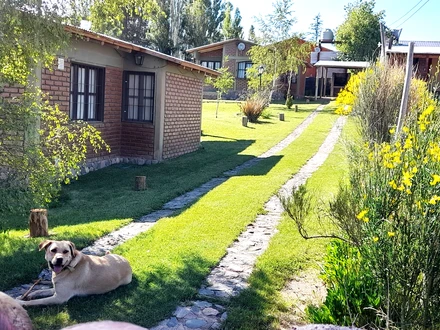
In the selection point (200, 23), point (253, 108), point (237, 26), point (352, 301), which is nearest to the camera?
point (352, 301)

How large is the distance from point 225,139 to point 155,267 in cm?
1455

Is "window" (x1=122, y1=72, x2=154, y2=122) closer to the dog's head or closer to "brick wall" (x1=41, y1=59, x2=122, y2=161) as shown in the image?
"brick wall" (x1=41, y1=59, x2=122, y2=161)

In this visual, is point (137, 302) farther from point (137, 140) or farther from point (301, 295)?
point (137, 140)

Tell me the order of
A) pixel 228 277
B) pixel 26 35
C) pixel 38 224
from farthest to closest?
pixel 38 224
pixel 228 277
pixel 26 35

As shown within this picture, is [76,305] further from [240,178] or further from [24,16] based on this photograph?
[240,178]

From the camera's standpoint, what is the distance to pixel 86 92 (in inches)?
464

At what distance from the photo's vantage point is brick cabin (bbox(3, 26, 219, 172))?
11.3m

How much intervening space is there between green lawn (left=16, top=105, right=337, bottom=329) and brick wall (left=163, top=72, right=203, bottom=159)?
1771mm

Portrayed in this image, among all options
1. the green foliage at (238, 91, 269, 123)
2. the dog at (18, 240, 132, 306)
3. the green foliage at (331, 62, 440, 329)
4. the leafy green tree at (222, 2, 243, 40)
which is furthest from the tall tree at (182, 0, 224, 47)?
the green foliage at (331, 62, 440, 329)

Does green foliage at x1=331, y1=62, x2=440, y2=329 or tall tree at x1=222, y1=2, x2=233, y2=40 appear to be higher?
tall tree at x1=222, y1=2, x2=233, y2=40

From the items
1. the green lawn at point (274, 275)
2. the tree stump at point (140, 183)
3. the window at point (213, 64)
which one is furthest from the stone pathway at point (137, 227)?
the window at point (213, 64)

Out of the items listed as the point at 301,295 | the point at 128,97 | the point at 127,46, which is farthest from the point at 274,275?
the point at 128,97

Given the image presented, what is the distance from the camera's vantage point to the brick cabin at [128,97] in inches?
446

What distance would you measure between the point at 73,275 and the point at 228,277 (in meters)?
1.68
